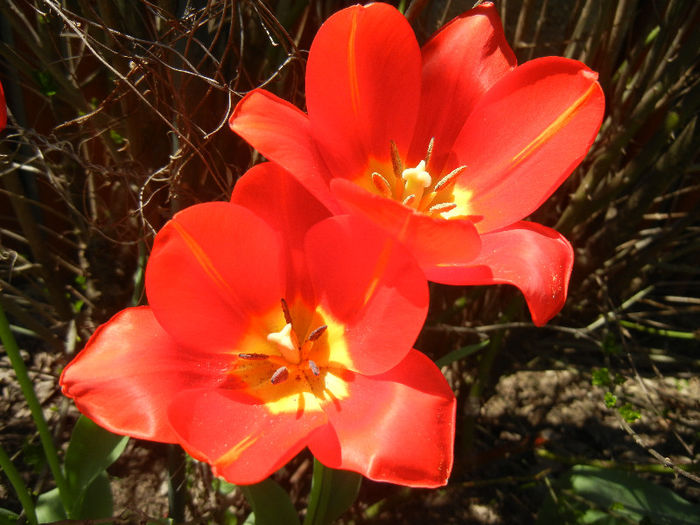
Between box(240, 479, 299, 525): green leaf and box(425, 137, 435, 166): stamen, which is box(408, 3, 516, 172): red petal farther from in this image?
box(240, 479, 299, 525): green leaf

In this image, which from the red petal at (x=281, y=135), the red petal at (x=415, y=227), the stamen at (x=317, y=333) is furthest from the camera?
the stamen at (x=317, y=333)

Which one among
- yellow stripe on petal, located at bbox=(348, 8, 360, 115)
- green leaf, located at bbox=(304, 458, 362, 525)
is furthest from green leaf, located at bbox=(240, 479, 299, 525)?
yellow stripe on petal, located at bbox=(348, 8, 360, 115)

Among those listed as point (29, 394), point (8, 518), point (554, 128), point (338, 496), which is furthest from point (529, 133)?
point (8, 518)

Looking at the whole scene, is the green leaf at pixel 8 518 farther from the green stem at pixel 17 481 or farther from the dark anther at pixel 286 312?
the dark anther at pixel 286 312

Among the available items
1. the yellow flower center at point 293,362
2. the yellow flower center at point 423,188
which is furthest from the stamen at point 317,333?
the yellow flower center at point 423,188

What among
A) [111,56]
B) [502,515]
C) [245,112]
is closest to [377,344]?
[245,112]

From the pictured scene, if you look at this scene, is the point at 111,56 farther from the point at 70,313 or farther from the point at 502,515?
the point at 502,515

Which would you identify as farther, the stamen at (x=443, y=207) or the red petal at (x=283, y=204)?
the stamen at (x=443, y=207)
